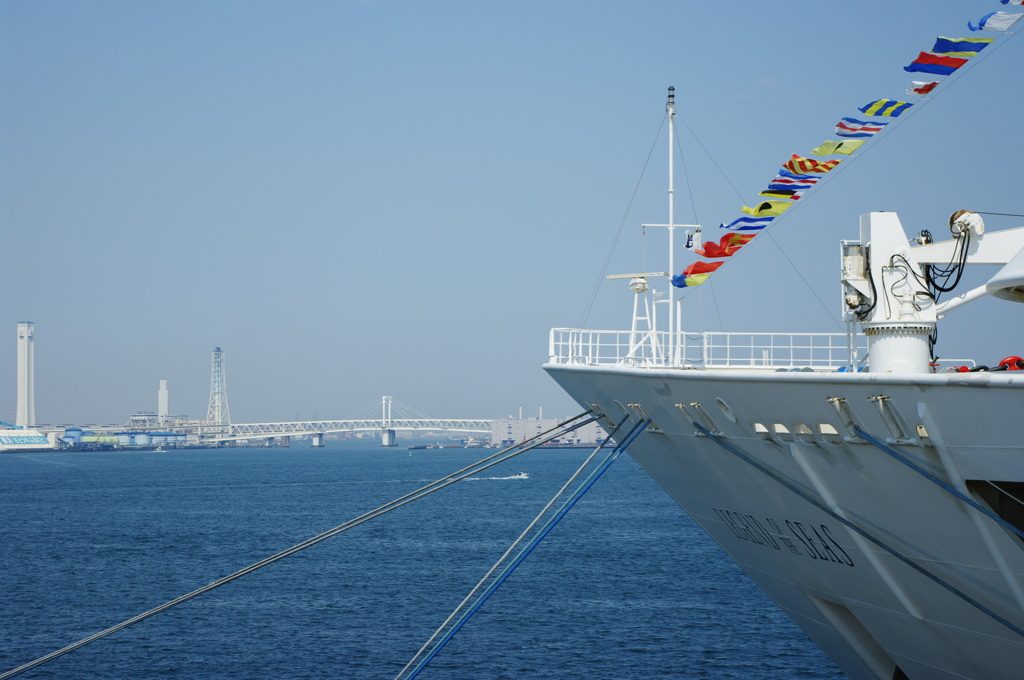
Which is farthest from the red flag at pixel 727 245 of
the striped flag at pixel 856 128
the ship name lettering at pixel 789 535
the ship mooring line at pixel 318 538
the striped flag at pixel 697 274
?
the ship name lettering at pixel 789 535

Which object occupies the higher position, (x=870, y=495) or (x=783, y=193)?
(x=783, y=193)

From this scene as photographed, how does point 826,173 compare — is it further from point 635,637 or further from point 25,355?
point 25,355

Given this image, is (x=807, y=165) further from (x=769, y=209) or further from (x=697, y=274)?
(x=697, y=274)

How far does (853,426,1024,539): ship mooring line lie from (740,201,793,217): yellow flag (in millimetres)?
3507

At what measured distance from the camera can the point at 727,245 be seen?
12.9 m

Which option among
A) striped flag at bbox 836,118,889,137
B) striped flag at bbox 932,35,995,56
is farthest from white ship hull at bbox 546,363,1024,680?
striped flag at bbox 932,35,995,56

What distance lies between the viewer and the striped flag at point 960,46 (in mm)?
10594

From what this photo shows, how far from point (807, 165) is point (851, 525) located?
14.4 ft

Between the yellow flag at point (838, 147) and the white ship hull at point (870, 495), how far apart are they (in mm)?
3146

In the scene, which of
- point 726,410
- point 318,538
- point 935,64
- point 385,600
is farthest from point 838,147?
point 385,600

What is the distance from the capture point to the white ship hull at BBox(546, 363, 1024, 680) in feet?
29.8

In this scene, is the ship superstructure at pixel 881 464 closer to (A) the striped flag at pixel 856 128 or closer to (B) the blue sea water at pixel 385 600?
(A) the striped flag at pixel 856 128

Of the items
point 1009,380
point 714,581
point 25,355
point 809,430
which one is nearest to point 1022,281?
point 1009,380

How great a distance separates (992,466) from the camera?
29.4 ft
